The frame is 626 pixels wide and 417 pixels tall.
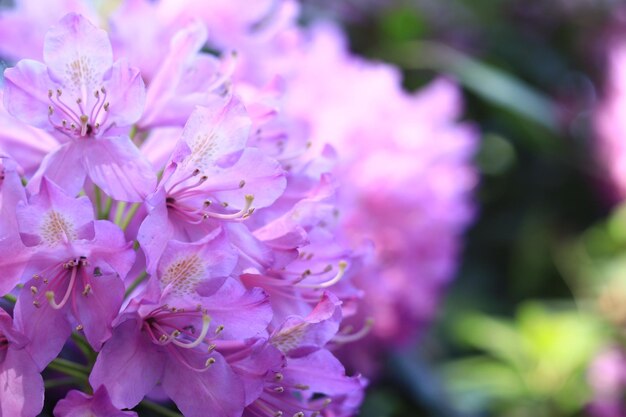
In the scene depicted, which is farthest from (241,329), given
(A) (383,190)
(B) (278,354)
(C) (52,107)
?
(A) (383,190)

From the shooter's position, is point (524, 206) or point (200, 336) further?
point (524, 206)

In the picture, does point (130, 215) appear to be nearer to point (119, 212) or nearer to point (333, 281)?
point (119, 212)

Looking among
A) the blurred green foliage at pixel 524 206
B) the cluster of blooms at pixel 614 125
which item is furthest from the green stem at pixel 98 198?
the cluster of blooms at pixel 614 125

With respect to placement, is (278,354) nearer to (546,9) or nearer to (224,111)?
(224,111)

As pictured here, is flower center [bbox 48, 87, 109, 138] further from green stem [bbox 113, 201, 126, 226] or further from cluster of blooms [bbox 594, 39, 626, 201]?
cluster of blooms [bbox 594, 39, 626, 201]

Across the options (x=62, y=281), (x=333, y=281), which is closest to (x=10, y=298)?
(x=62, y=281)

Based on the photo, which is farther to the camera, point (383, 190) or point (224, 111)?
point (383, 190)

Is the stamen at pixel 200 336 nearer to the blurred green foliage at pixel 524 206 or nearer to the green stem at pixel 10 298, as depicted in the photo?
the green stem at pixel 10 298

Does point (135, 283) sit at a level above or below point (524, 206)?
below

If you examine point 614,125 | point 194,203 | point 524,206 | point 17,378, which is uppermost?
point 614,125

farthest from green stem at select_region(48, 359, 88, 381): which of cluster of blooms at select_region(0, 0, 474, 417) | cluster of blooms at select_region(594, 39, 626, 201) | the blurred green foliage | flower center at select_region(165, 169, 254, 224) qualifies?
cluster of blooms at select_region(594, 39, 626, 201)

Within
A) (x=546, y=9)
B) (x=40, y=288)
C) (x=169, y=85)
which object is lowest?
(x=40, y=288)
